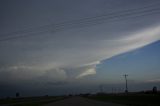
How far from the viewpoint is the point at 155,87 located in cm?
13500

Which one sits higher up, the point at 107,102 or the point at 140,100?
the point at 140,100

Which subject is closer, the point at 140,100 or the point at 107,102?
the point at 107,102

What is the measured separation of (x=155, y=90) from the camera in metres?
133

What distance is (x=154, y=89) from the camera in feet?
440

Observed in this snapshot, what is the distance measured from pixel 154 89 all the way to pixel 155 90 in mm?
1411

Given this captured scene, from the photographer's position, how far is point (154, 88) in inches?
5325

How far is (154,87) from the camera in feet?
444

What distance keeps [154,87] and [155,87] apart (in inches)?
19.2

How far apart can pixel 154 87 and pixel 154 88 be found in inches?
19.2

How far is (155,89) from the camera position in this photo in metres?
134

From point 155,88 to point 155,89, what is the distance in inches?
38.6

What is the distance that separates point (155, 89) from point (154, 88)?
0.98 metres

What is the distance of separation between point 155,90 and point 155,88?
2.67 m
